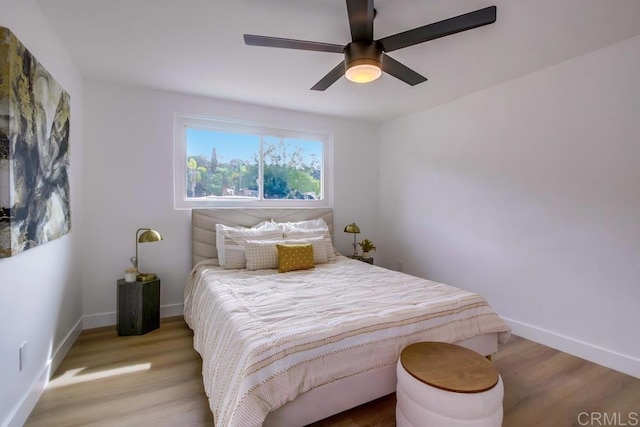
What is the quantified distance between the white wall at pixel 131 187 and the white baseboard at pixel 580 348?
345cm

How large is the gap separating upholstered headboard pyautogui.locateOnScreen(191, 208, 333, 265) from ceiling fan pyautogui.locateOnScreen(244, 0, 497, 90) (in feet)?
6.63

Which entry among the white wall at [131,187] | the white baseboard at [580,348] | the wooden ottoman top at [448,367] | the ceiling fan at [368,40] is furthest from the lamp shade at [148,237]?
the white baseboard at [580,348]

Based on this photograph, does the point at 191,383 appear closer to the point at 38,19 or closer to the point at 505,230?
the point at 38,19

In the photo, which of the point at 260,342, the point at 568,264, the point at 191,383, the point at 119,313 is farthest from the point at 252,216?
the point at 568,264

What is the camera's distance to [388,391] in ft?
5.73

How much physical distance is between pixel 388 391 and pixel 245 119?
3.09 metres

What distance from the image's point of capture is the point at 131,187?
120 inches

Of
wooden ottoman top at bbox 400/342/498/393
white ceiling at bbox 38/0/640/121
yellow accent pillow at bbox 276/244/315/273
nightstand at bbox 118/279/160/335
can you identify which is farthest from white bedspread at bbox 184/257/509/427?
white ceiling at bbox 38/0/640/121

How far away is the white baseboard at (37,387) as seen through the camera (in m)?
1.57

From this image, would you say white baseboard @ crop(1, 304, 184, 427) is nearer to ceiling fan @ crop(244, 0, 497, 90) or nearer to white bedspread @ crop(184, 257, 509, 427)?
white bedspread @ crop(184, 257, 509, 427)

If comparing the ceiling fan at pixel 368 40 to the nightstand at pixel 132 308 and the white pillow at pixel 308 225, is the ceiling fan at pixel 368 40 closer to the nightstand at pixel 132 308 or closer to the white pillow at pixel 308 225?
the white pillow at pixel 308 225

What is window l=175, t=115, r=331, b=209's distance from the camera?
133 inches

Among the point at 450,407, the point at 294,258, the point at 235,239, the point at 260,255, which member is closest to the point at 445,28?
the point at 450,407

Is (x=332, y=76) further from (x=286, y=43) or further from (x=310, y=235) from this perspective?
(x=310, y=235)
